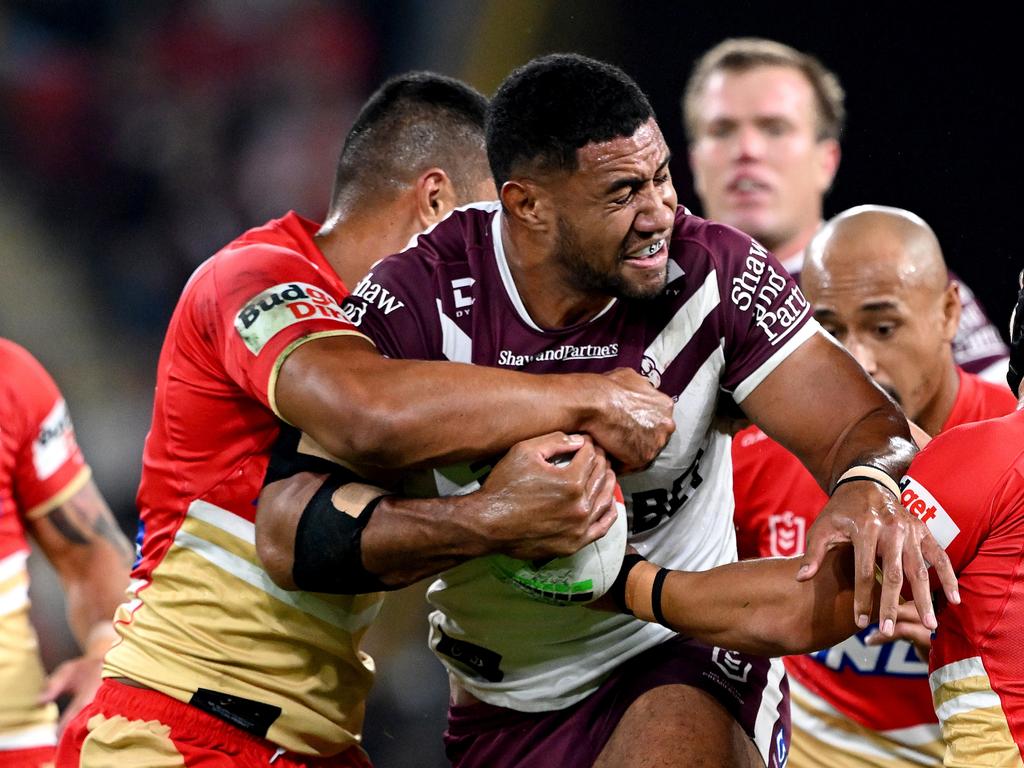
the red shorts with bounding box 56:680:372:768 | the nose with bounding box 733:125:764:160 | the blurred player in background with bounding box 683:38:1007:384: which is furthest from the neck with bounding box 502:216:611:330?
the nose with bounding box 733:125:764:160

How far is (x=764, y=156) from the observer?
5.45 metres

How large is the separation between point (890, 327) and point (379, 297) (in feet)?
5.16

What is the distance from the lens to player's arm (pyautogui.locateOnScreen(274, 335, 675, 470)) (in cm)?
241

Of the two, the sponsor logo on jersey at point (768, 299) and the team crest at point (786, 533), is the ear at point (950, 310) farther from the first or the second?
the sponsor logo on jersey at point (768, 299)

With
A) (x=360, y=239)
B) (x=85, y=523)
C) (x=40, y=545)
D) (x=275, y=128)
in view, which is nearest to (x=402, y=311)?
(x=360, y=239)

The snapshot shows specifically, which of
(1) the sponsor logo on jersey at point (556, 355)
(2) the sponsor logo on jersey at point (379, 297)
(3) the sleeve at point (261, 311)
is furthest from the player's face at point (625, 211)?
(3) the sleeve at point (261, 311)

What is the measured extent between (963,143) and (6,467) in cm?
406

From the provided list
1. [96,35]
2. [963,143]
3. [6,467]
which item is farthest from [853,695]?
[96,35]

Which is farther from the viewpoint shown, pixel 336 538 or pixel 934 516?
pixel 336 538

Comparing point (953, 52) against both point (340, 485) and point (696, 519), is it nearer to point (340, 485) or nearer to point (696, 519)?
point (696, 519)

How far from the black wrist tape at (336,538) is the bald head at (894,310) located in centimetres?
162

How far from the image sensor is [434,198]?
332 centimetres

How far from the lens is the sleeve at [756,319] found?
8.64ft

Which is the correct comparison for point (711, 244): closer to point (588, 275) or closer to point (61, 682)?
point (588, 275)
